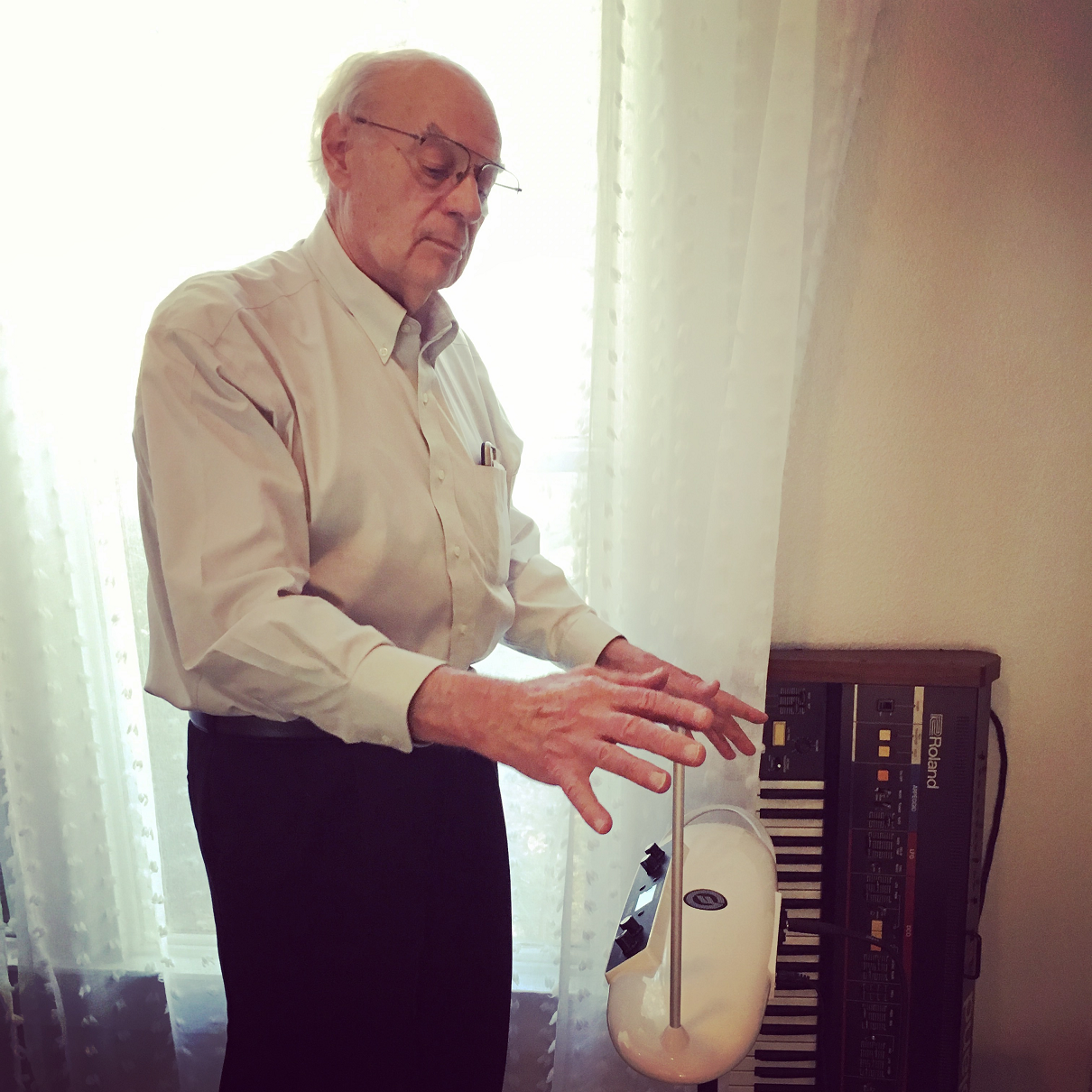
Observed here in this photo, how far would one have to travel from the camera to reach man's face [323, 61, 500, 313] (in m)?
0.94

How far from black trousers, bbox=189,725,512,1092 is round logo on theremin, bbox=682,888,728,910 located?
324 mm

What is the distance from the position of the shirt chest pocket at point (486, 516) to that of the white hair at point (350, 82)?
1.38 feet

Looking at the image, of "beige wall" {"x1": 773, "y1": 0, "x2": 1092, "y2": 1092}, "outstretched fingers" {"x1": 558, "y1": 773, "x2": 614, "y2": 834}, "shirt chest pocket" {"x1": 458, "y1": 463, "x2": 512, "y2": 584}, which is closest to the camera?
"outstretched fingers" {"x1": 558, "y1": 773, "x2": 614, "y2": 834}

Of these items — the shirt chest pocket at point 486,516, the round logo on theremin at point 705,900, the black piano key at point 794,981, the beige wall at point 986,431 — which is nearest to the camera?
the round logo on theremin at point 705,900

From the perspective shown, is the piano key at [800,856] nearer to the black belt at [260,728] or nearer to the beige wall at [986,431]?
the beige wall at [986,431]

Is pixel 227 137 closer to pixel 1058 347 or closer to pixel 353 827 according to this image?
pixel 353 827

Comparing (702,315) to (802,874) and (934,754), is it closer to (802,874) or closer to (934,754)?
(934,754)

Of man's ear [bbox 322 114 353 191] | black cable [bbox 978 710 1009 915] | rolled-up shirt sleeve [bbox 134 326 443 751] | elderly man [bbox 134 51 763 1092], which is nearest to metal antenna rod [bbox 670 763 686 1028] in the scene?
elderly man [bbox 134 51 763 1092]

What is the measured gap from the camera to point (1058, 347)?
1434mm

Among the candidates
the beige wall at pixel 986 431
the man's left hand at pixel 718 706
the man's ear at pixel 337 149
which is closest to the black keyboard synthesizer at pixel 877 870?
the beige wall at pixel 986 431

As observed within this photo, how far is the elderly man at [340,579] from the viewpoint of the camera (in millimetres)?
779

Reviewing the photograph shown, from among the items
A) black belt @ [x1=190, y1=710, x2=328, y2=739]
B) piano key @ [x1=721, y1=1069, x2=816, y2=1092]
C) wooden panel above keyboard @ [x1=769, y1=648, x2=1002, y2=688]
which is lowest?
piano key @ [x1=721, y1=1069, x2=816, y2=1092]

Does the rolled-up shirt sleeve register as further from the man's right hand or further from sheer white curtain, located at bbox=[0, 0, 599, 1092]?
sheer white curtain, located at bbox=[0, 0, 599, 1092]

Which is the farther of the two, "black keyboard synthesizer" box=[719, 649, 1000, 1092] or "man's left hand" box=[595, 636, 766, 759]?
"black keyboard synthesizer" box=[719, 649, 1000, 1092]
